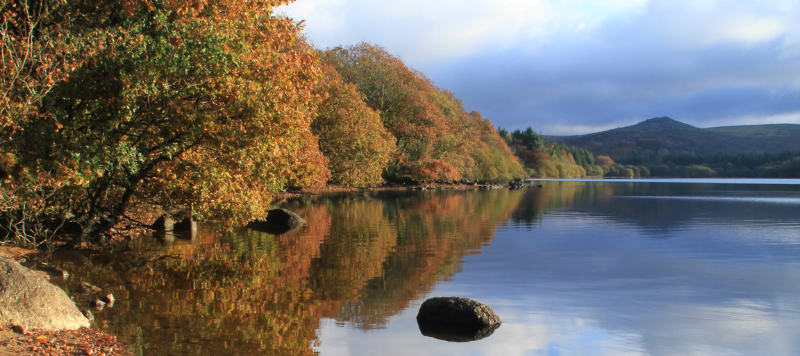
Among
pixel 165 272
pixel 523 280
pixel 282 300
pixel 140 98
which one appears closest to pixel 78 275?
pixel 165 272

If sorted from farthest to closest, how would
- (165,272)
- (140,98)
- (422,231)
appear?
(422,231)
(165,272)
(140,98)

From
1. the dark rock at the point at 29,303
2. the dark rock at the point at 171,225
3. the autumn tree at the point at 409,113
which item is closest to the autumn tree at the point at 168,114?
the dark rock at the point at 29,303

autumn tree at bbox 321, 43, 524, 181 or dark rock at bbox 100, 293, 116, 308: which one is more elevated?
autumn tree at bbox 321, 43, 524, 181

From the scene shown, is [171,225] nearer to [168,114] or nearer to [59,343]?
[168,114]

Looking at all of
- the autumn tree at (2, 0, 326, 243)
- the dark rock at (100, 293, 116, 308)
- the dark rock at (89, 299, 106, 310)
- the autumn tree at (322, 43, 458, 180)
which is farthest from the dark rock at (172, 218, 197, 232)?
the autumn tree at (322, 43, 458, 180)

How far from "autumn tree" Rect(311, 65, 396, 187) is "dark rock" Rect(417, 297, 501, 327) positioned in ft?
121

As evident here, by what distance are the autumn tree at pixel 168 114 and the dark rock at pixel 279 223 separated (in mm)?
9188

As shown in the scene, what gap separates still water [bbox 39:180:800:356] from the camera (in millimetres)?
→ 9867

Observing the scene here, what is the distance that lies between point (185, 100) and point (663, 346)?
12291mm

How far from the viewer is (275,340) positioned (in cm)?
951

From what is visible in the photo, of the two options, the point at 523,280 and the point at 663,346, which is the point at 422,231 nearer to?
the point at 523,280

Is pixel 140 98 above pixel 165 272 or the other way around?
above

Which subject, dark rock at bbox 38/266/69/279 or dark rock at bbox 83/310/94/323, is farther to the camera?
dark rock at bbox 38/266/69/279

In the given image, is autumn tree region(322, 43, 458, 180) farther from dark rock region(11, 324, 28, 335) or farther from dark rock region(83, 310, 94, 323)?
dark rock region(11, 324, 28, 335)
